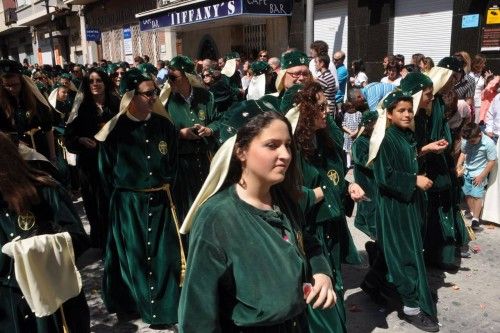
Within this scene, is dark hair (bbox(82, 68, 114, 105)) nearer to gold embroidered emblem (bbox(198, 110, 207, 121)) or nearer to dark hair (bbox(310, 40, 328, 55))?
gold embroidered emblem (bbox(198, 110, 207, 121))

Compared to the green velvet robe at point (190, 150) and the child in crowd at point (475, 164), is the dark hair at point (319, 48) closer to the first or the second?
the child in crowd at point (475, 164)

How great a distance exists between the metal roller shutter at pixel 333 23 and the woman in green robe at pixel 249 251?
37.6 feet

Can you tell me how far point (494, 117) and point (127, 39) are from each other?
69.5 ft

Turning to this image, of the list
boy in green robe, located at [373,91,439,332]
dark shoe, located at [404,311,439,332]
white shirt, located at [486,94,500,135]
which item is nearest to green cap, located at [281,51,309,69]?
boy in green robe, located at [373,91,439,332]

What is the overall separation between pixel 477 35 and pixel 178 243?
793cm

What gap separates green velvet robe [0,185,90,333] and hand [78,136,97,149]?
246 cm

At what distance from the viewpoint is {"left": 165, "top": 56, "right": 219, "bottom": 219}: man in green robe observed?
15.3 ft

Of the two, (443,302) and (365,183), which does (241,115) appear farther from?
(443,302)

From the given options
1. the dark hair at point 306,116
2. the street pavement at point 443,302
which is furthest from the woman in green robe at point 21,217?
the street pavement at point 443,302

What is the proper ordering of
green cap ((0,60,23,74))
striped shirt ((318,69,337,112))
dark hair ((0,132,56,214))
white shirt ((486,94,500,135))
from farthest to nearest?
striped shirt ((318,69,337,112)), white shirt ((486,94,500,135)), green cap ((0,60,23,74)), dark hair ((0,132,56,214))

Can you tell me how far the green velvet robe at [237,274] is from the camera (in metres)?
1.82

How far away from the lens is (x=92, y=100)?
17.1 ft

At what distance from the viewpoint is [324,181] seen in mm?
3377

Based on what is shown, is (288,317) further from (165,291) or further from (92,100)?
(92,100)
